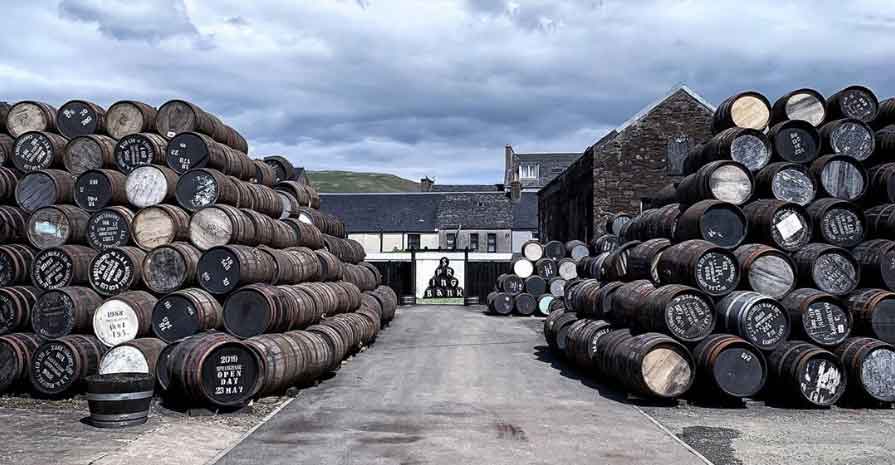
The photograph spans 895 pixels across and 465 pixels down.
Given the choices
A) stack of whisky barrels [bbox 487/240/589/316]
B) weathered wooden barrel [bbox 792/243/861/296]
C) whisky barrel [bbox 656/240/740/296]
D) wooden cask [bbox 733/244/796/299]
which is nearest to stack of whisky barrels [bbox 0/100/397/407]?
whisky barrel [bbox 656/240/740/296]

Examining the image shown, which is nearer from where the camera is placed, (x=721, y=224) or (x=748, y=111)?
(x=721, y=224)

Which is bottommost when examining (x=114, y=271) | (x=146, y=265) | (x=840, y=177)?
(x=114, y=271)

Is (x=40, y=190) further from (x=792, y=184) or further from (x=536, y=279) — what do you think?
(x=536, y=279)

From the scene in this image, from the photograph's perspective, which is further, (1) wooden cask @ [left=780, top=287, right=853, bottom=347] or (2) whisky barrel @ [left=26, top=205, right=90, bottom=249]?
(2) whisky barrel @ [left=26, top=205, right=90, bottom=249]

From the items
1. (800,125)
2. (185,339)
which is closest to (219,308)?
(185,339)

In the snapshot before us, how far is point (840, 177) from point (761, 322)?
10.9 ft

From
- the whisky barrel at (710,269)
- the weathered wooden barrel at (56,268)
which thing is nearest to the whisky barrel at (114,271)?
the weathered wooden barrel at (56,268)

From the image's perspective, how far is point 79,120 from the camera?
1395 cm

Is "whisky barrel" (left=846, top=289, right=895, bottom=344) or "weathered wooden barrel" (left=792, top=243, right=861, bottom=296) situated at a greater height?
"weathered wooden barrel" (left=792, top=243, right=861, bottom=296)

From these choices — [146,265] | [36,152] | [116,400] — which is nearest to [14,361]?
[146,265]

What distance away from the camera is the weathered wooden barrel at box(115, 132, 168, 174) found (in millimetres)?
13461

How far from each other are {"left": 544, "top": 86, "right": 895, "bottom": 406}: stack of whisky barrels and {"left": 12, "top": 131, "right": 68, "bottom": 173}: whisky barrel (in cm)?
1004

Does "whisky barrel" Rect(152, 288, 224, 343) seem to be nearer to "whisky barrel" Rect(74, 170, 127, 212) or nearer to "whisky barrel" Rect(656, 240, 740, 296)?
"whisky barrel" Rect(74, 170, 127, 212)

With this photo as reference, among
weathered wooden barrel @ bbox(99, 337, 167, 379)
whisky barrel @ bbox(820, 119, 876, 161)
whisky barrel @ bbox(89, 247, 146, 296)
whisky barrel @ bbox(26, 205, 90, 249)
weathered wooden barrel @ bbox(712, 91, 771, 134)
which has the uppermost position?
weathered wooden barrel @ bbox(712, 91, 771, 134)
